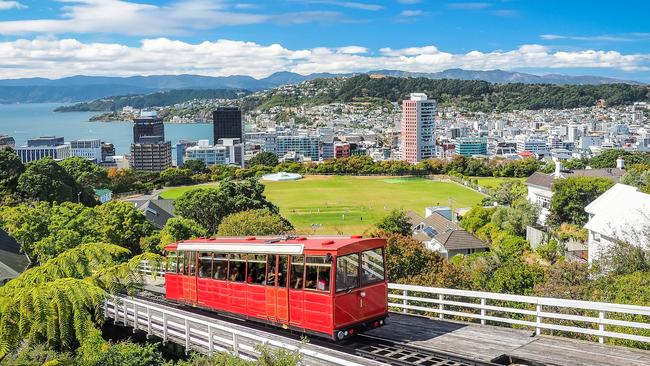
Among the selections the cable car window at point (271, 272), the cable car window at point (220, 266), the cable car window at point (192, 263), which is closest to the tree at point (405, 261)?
the cable car window at point (192, 263)

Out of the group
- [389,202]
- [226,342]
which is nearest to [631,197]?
[226,342]

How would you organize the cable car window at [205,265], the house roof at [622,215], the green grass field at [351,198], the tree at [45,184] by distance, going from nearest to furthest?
1. the cable car window at [205,265]
2. the house roof at [622,215]
3. the tree at [45,184]
4. the green grass field at [351,198]

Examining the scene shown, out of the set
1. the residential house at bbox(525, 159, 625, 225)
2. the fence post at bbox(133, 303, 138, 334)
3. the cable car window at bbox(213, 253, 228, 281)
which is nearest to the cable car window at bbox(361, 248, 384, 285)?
the cable car window at bbox(213, 253, 228, 281)

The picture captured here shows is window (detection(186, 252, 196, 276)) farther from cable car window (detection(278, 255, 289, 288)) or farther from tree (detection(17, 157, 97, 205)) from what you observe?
tree (detection(17, 157, 97, 205))

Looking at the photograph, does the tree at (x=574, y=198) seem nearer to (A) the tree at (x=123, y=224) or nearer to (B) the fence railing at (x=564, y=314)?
(A) the tree at (x=123, y=224)

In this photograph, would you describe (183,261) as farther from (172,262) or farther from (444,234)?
(444,234)

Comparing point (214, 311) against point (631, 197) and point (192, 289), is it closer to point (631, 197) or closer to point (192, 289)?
point (192, 289)

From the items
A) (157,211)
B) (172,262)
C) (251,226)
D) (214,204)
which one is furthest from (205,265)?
(157,211)
